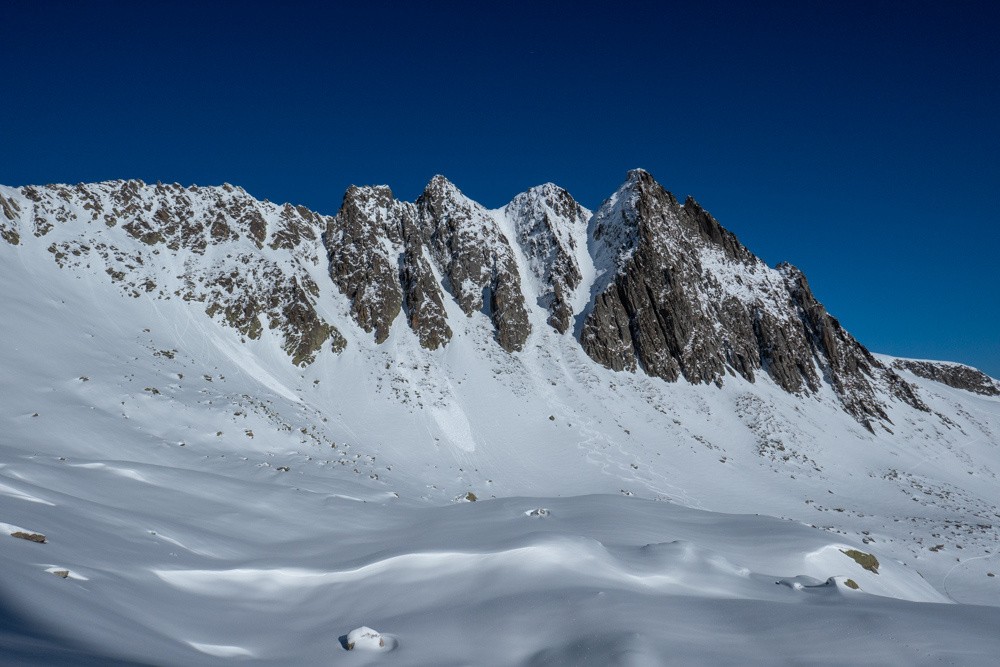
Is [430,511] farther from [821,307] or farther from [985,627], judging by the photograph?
[821,307]

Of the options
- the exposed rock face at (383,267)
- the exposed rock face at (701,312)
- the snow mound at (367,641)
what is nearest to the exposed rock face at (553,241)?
the exposed rock face at (701,312)

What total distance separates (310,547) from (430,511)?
A: 3921mm

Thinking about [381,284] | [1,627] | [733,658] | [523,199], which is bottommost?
[733,658]

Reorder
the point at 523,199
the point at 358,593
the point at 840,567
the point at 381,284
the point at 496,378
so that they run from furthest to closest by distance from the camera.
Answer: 1. the point at 523,199
2. the point at 381,284
3. the point at 496,378
4. the point at 840,567
5. the point at 358,593

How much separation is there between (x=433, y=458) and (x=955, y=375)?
4155 inches

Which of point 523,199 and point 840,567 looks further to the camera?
point 523,199

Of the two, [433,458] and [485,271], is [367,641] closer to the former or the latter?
[433,458]

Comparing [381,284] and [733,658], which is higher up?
[381,284]

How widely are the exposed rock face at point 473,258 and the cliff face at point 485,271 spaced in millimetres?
166

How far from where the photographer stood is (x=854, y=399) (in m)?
52.8

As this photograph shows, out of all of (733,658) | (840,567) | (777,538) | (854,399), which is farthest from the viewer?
(854,399)

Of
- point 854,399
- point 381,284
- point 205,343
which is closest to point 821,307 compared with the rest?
point 854,399

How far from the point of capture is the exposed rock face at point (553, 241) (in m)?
53.7

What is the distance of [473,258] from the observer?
2112 inches
